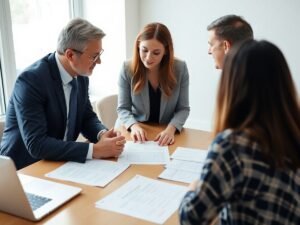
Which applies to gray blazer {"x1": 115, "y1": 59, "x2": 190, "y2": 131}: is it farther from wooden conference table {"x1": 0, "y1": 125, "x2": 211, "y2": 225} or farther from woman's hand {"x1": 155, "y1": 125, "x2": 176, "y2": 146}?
wooden conference table {"x1": 0, "y1": 125, "x2": 211, "y2": 225}

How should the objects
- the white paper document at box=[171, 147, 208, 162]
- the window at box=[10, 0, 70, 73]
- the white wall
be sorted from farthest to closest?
the white wall → the window at box=[10, 0, 70, 73] → the white paper document at box=[171, 147, 208, 162]

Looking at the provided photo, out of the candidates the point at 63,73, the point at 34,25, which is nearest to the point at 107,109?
the point at 63,73

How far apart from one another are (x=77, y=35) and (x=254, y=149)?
1146mm

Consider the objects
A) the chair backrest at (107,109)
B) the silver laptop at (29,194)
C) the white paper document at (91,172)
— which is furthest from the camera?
the chair backrest at (107,109)

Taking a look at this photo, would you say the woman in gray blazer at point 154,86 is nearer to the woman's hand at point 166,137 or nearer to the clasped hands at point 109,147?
the woman's hand at point 166,137

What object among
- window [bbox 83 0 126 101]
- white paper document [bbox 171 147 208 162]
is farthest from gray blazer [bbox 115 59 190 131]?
window [bbox 83 0 126 101]

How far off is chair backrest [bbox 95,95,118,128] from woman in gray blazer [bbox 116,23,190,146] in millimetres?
175

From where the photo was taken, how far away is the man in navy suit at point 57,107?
158 centimetres

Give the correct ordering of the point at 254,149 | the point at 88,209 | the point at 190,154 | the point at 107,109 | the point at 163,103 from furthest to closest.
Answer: the point at 107,109, the point at 163,103, the point at 190,154, the point at 88,209, the point at 254,149

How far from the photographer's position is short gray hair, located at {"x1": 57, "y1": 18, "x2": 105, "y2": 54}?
5.52ft

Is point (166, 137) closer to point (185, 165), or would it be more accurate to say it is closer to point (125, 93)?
point (185, 165)

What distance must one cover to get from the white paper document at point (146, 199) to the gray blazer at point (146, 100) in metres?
0.87

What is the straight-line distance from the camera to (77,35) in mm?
1686

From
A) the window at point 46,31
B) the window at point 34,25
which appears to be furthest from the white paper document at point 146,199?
the window at point 34,25
